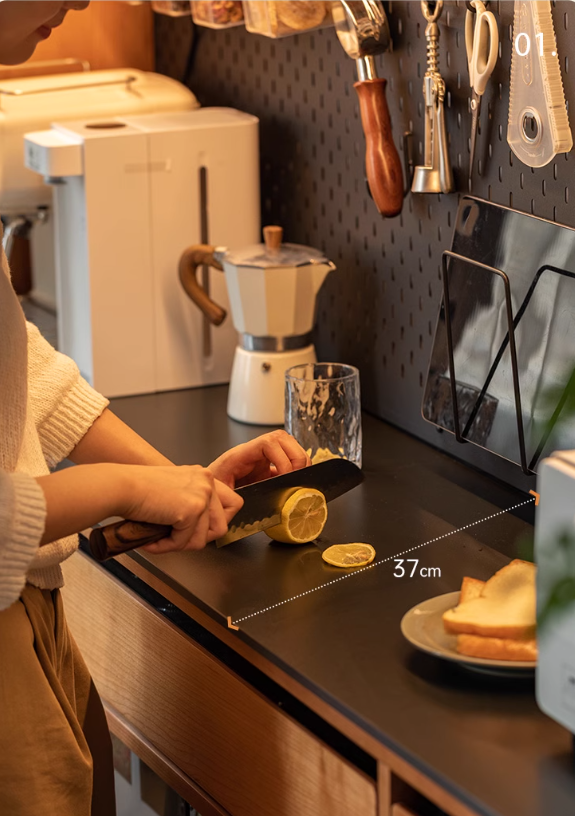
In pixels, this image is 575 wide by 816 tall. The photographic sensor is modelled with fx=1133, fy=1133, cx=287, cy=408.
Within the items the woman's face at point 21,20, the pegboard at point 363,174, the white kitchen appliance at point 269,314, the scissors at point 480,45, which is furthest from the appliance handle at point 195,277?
the woman's face at point 21,20

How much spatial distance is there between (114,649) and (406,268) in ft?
2.19

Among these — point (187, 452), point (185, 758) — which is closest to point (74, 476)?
point (185, 758)

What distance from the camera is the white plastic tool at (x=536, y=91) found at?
124cm

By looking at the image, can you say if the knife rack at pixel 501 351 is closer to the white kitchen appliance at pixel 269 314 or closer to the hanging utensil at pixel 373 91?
the hanging utensil at pixel 373 91

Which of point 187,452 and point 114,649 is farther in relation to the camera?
point 187,452

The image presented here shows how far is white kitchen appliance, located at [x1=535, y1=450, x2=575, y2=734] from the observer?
2.79ft

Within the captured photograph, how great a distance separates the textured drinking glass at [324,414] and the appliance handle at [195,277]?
0.32 m

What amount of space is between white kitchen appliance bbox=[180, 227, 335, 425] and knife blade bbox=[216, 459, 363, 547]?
0.42 m

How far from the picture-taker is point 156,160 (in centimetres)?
180

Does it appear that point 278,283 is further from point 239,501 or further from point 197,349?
point 239,501

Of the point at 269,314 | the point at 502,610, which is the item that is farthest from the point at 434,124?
the point at 502,610

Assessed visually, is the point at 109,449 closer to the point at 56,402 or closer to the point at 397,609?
the point at 56,402

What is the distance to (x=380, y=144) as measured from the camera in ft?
5.08

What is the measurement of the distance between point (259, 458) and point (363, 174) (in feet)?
1.87
